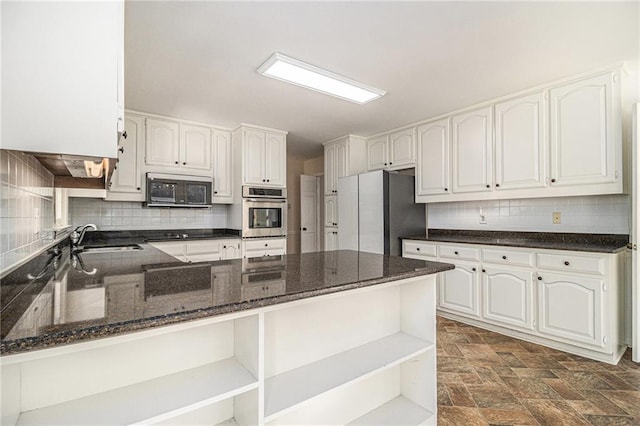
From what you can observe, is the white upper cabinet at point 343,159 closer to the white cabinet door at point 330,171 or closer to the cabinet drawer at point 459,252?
the white cabinet door at point 330,171

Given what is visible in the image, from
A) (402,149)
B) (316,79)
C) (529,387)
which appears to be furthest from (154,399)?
(402,149)

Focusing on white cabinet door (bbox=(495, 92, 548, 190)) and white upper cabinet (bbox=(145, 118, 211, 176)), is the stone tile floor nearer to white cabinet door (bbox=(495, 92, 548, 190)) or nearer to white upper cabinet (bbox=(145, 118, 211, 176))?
white cabinet door (bbox=(495, 92, 548, 190))

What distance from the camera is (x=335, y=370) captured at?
1.32 metres

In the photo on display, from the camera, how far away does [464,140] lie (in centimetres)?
346

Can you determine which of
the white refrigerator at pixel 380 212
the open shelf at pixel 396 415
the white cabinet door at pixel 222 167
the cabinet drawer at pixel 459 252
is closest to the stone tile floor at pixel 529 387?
the open shelf at pixel 396 415

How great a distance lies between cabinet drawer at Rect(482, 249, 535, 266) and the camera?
279 cm

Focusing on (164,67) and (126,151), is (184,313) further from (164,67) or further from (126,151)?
(126,151)

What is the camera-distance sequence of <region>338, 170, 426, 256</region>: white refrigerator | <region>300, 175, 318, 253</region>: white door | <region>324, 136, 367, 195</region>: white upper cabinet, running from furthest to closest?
<region>300, 175, 318, 253</region>: white door → <region>324, 136, 367, 195</region>: white upper cabinet → <region>338, 170, 426, 256</region>: white refrigerator

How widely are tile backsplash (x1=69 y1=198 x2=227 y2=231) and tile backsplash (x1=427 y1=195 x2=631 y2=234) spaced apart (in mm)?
3019

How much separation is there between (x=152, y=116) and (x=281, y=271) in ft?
10.5

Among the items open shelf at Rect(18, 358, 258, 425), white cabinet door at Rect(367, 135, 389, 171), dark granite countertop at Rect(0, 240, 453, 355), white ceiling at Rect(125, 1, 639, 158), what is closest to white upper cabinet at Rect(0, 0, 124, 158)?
dark granite countertop at Rect(0, 240, 453, 355)

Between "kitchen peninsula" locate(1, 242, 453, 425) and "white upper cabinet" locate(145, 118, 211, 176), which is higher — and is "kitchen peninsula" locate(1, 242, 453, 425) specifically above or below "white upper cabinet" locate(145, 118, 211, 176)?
below

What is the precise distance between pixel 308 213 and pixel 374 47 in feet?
13.6

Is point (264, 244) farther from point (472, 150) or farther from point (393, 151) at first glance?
point (472, 150)
